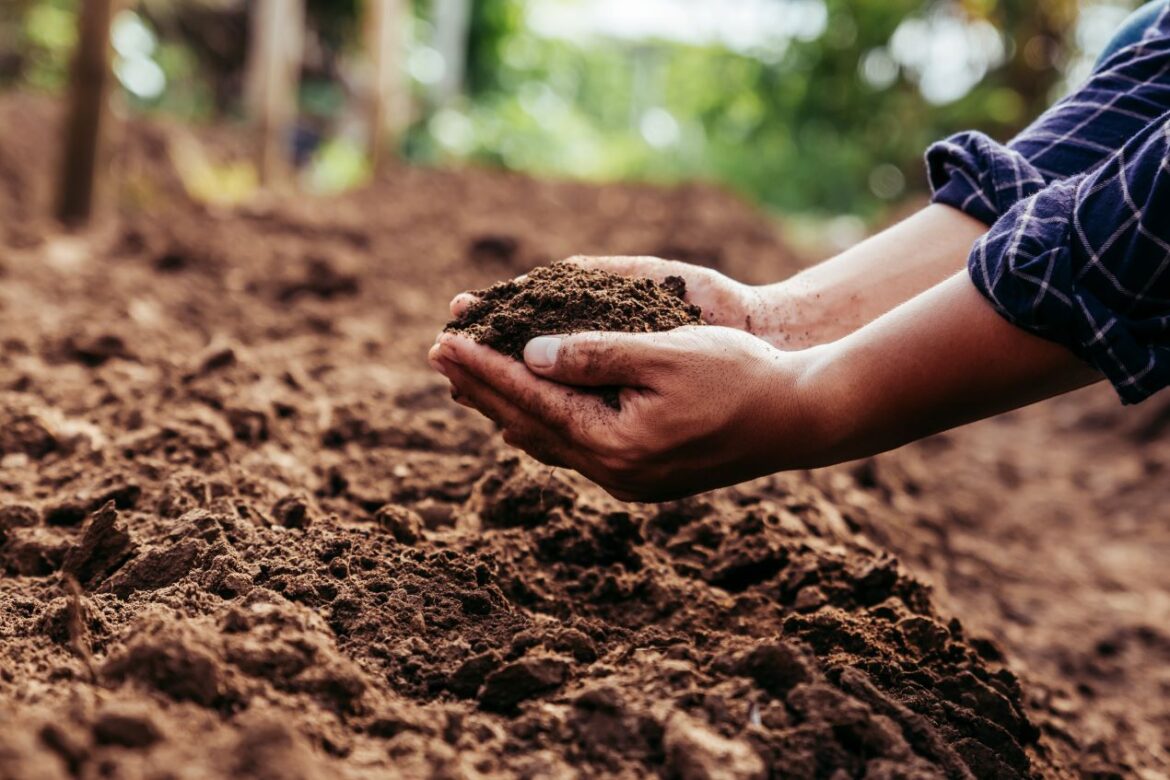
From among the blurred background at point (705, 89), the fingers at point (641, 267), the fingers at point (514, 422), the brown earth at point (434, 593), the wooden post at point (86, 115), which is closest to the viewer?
the brown earth at point (434, 593)

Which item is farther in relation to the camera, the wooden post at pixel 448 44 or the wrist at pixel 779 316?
the wooden post at pixel 448 44

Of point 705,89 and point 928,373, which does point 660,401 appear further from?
point 705,89

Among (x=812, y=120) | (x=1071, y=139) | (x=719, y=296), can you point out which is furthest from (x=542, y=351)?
(x=812, y=120)

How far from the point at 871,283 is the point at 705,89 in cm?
1471

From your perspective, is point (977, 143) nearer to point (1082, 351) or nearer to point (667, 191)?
point (1082, 351)

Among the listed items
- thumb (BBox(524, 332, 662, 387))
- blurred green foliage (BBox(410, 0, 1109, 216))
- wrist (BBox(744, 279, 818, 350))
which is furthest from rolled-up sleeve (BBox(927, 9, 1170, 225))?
blurred green foliage (BBox(410, 0, 1109, 216))

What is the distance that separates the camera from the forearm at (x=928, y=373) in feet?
4.60

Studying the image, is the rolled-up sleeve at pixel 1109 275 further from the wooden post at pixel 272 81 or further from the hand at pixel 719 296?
the wooden post at pixel 272 81

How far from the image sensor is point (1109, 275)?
53.2 inches

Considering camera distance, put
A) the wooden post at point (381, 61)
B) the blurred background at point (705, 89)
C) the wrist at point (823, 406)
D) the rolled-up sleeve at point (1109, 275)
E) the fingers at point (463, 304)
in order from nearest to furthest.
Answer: the rolled-up sleeve at point (1109, 275), the wrist at point (823, 406), the fingers at point (463, 304), the wooden post at point (381, 61), the blurred background at point (705, 89)

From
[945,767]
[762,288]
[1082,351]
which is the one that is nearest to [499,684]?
[945,767]

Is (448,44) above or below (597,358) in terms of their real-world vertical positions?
above

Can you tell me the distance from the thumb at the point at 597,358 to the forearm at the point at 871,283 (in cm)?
51

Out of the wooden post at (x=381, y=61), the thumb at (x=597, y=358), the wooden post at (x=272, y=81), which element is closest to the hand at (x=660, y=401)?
the thumb at (x=597, y=358)
